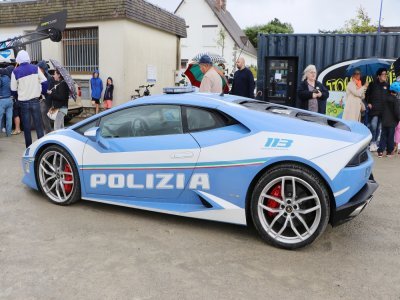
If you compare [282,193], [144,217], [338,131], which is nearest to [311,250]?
[282,193]

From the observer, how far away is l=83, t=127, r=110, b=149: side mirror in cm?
455

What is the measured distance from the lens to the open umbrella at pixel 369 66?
8.99 metres

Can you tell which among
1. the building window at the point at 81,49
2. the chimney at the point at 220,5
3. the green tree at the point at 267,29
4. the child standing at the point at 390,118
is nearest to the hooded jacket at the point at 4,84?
the building window at the point at 81,49

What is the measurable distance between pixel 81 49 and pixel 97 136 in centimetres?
1081

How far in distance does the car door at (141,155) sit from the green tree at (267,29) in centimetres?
5749

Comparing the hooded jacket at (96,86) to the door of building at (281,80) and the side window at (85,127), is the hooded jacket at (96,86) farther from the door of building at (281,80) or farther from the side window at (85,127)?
the side window at (85,127)

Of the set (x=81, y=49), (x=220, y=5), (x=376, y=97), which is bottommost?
(x=376, y=97)

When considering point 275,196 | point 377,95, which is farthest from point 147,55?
point 275,196

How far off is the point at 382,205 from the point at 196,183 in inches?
102

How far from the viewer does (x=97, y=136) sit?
15.1 ft

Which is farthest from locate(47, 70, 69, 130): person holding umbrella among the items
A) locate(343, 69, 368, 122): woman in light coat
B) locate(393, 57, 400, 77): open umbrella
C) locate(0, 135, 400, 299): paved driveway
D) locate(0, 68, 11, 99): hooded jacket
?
locate(393, 57, 400, 77): open umbrella

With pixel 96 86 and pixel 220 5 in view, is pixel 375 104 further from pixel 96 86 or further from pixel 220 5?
pixel 220 5

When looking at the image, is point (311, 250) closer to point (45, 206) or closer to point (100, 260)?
point (100, 260)

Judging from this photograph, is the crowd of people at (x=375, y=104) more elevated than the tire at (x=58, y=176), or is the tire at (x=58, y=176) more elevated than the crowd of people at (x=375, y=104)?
the crowd of people at (x=375, y=104)
